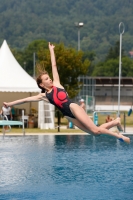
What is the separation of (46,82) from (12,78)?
20.5 meters

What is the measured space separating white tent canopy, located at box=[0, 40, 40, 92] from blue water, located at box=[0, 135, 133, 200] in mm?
7126

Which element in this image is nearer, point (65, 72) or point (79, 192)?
point (79, 192)

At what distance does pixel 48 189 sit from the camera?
1188 cm

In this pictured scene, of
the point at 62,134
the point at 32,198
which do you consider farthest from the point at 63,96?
the point at 62,134

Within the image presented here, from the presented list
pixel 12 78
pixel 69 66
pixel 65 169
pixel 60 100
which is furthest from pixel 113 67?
pixel 60 100

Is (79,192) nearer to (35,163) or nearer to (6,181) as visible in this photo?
(6,181)

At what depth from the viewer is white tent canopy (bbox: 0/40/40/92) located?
30.4 metres

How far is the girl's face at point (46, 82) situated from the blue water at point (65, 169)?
6.85 ft

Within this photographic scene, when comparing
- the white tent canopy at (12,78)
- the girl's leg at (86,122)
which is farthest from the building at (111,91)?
the girl's leg at (86,122)

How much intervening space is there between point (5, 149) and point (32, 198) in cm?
916

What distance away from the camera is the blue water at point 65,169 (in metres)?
11.5

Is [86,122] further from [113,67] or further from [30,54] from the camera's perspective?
[30,54]

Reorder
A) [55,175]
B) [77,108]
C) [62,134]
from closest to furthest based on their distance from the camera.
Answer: [77,108]
[55,175]
[62,134]

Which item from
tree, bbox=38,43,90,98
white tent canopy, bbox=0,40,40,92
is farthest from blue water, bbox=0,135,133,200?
tree, bbox=38,43,90,98
